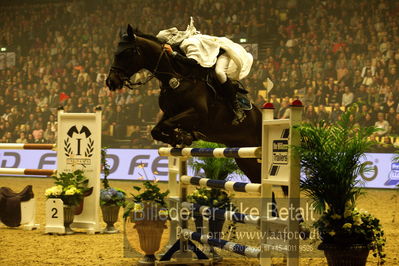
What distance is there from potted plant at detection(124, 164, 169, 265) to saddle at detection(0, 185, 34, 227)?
2826mm

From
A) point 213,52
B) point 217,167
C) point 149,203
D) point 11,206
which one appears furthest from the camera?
point 11,206

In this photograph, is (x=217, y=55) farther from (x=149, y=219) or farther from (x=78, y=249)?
(x=78, y=249)

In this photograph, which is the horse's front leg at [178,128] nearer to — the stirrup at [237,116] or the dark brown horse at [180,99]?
the dark brown horse at [180,99]

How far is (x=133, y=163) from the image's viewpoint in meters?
15.3

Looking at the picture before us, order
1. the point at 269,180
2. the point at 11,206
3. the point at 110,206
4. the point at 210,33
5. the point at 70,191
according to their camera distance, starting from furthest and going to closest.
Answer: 1. the point at 210,33
2. the point at 11,206
3. the point at 110,206
4. the point at 70,191
5. the point at 269,180

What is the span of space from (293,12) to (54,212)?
11.8m

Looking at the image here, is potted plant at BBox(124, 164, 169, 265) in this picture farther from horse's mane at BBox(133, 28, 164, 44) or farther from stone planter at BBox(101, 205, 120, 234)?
stone planter at BBox(101, 205, 120, 234)

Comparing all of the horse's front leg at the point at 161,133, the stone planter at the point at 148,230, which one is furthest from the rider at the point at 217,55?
the stone planter at the point at 148,230

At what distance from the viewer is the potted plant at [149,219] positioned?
5.12 metres

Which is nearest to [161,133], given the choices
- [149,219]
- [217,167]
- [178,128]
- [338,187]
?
[178,128]

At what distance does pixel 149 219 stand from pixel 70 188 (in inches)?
90.3

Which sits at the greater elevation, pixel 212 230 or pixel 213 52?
pixel 213 52

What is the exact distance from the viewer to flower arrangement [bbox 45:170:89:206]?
23.3 feet

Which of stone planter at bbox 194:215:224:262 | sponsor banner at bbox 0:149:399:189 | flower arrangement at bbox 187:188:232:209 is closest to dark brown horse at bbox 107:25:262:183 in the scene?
flower arrangement at bbox 187:188:232:209
